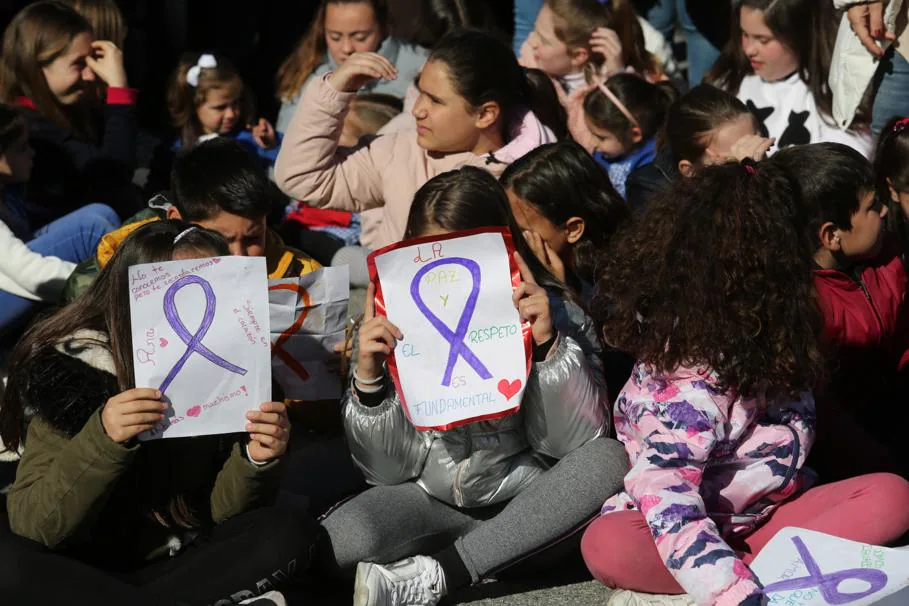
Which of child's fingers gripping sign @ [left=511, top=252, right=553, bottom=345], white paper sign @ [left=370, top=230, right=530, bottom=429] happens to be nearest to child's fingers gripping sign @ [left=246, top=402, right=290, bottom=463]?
white paper sign @ [left=370, top=230, right=530, bottom=429]

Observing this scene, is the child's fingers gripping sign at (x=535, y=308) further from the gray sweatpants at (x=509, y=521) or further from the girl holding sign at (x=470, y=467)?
the gray sweatpants at (x=509, y=521)

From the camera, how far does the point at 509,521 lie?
10.4 feet

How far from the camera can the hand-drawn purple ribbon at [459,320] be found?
3111mm

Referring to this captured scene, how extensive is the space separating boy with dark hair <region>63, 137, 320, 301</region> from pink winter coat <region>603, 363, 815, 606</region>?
1.27 metres

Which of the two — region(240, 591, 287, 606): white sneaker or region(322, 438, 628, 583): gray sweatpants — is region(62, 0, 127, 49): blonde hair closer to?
region(322, 438, 628, 583): gray sweatpants

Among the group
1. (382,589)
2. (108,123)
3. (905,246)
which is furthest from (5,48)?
(905,246)

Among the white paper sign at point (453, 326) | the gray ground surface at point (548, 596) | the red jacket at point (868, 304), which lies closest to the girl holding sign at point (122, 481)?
the white paper sign at point (453, 326)

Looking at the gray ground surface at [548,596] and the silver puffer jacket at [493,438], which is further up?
the silver puffer jacket at [493,438]

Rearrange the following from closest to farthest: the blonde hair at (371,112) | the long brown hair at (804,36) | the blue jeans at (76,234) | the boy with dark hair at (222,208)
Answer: the boy with dark hair at (222,208)
the blue jeans at (76,234)
the long brown hair at (804,36)
the blonde hair at (371,112)

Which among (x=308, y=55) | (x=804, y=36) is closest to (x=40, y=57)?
(x=308, y=55)

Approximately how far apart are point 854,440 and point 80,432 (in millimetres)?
2022

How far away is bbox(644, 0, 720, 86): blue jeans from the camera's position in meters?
6.00

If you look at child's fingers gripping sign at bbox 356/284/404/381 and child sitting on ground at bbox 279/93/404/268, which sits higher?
child's fingers gripping sign at bbox 356/284/404/381

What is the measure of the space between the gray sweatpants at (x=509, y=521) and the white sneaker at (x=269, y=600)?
0.80 feet
